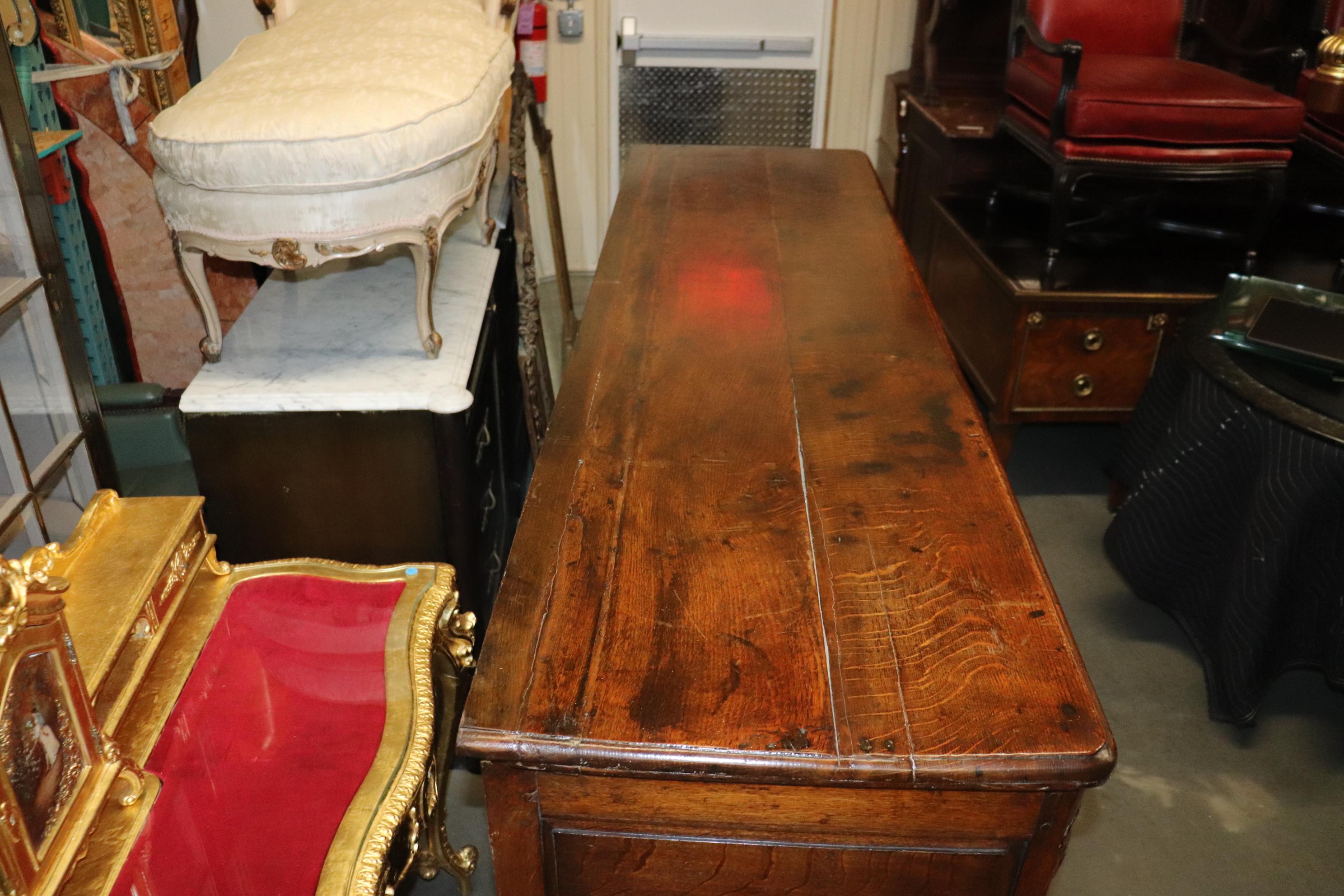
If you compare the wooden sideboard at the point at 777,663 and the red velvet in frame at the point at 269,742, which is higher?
the wooden sideboard at the point at 777,663

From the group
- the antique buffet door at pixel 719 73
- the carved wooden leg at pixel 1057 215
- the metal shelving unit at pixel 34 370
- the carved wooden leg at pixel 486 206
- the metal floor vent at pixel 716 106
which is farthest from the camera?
the metal floor vent at pixel 716 106

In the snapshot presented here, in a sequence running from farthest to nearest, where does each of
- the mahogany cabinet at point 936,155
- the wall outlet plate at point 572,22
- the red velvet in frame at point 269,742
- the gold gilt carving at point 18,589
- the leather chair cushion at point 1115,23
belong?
1. the wall outlet plate at point 572,22
2. the mahogany cabinet at point 936,155
3. the leather chair cushion at point 1115,23
4. the red velvet in frame at point 269,742
5. the gold gilt carving at point 18,589

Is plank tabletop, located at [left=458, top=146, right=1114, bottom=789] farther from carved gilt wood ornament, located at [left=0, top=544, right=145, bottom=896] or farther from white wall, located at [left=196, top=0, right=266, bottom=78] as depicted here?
white wall, located at [left=196, top=0, right=266, bottom=78]

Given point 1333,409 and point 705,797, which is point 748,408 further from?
point 1333,409

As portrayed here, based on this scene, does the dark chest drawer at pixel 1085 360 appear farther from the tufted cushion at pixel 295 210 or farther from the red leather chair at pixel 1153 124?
the tufted cushion at pixel 295 210

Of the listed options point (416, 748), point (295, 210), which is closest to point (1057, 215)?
point (295, 210)

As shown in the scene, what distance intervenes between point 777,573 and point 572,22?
331 cm

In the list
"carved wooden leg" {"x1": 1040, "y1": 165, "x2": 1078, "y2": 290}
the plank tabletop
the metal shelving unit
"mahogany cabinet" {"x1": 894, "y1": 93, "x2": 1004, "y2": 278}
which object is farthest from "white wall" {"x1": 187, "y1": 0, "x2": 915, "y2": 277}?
the metal shelving unit

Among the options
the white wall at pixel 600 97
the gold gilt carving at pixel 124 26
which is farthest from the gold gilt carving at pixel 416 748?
the white wall at pixel 600 97

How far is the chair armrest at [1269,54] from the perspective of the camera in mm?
2799

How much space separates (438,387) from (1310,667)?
1758 mm

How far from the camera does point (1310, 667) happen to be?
6.69 feet

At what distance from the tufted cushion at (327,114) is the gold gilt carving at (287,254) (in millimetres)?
88

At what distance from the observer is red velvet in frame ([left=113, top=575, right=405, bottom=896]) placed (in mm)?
1059
